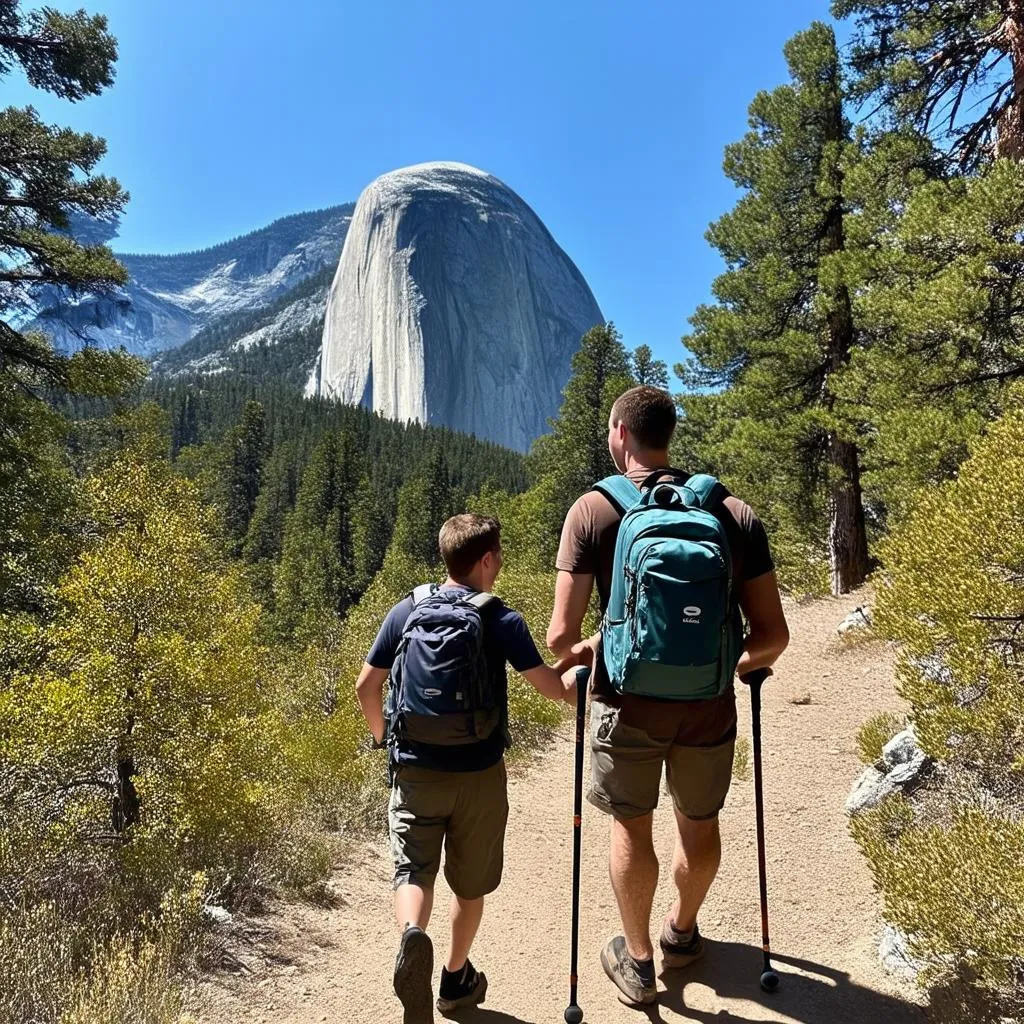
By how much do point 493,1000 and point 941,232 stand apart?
699 cm

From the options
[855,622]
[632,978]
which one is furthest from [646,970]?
[855,622]

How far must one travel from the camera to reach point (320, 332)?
160 m

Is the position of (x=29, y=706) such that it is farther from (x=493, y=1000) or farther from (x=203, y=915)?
(x=493, y=1000)

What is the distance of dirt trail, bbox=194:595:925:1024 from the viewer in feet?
9.72

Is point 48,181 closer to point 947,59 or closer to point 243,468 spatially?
point 947,59

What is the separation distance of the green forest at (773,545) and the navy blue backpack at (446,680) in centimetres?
166

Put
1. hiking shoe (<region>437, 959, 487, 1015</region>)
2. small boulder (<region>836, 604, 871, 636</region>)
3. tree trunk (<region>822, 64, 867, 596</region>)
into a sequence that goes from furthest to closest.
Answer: tree trunk (<region>822, 64, 867, 596</region>) → small boulder (<region>836, 604, 871, 636</region>) → hiking shoe (<region>437, 959, 487, 1015</region>)

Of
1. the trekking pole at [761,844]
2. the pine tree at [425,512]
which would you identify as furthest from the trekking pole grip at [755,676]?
the pine tree at [425,512]

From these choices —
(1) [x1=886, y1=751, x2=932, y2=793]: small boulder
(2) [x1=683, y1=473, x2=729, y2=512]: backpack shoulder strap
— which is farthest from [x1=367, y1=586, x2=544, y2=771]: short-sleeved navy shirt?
(1) [x1=886, y1=751, x2=932, y2=793]: small boulder

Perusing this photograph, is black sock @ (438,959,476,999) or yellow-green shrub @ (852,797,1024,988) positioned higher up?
yellow-green shrub @ (852,797,1024,988)

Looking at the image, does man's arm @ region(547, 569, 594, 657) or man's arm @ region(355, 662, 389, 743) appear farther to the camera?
man's arm @ region(355, 662, 389, 743)

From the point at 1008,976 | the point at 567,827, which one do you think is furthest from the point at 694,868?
the point at 567,827

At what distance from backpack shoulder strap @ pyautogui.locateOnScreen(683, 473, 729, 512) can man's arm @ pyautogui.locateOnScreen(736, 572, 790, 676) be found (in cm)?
32

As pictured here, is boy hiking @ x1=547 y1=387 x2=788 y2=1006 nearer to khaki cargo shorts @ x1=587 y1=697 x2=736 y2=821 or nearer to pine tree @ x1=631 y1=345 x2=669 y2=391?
khaki cargo shorts @ x1=587 y1=697 x2=736 y2=821
